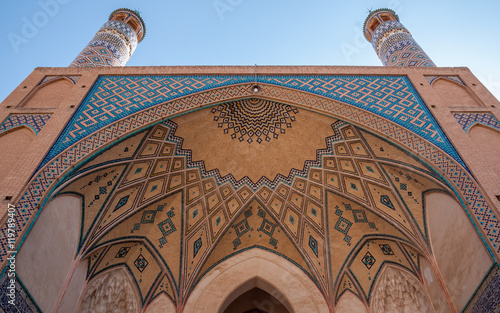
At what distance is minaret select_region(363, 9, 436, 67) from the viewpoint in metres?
6.87

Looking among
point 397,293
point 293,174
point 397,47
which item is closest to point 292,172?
point 293,174

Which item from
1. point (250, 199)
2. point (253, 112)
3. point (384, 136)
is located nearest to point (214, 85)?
point (253, 112)

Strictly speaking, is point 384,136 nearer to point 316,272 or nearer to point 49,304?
point 316,272

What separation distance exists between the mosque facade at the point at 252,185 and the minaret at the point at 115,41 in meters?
1.73

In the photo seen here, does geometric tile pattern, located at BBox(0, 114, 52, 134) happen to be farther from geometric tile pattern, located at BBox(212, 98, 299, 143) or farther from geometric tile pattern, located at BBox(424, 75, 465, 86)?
geometric tile pattern, located at BBox(424, 75, 465, 86)

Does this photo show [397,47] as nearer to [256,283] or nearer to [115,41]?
[256,283]

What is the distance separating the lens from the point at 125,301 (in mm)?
4984

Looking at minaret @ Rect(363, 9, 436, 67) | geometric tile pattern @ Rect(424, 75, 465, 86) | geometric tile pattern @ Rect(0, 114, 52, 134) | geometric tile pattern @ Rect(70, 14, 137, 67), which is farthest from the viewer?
minaret @ Rect(363, 9, 436, 67)

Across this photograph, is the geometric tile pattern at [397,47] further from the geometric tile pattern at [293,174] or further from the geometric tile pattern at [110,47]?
the geometric tile pattern at [110,47]

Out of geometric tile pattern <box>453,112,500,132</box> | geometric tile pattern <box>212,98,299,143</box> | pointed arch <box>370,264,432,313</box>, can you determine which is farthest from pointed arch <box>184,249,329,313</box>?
geometric tile pattern <box>453,112,500,132</box>

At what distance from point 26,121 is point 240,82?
256cm

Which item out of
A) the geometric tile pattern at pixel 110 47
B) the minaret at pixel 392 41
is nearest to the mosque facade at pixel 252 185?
the geometric tile pattern at pixel 110 47

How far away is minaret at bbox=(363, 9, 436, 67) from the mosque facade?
1.77 m

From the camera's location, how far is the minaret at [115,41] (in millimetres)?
6805
